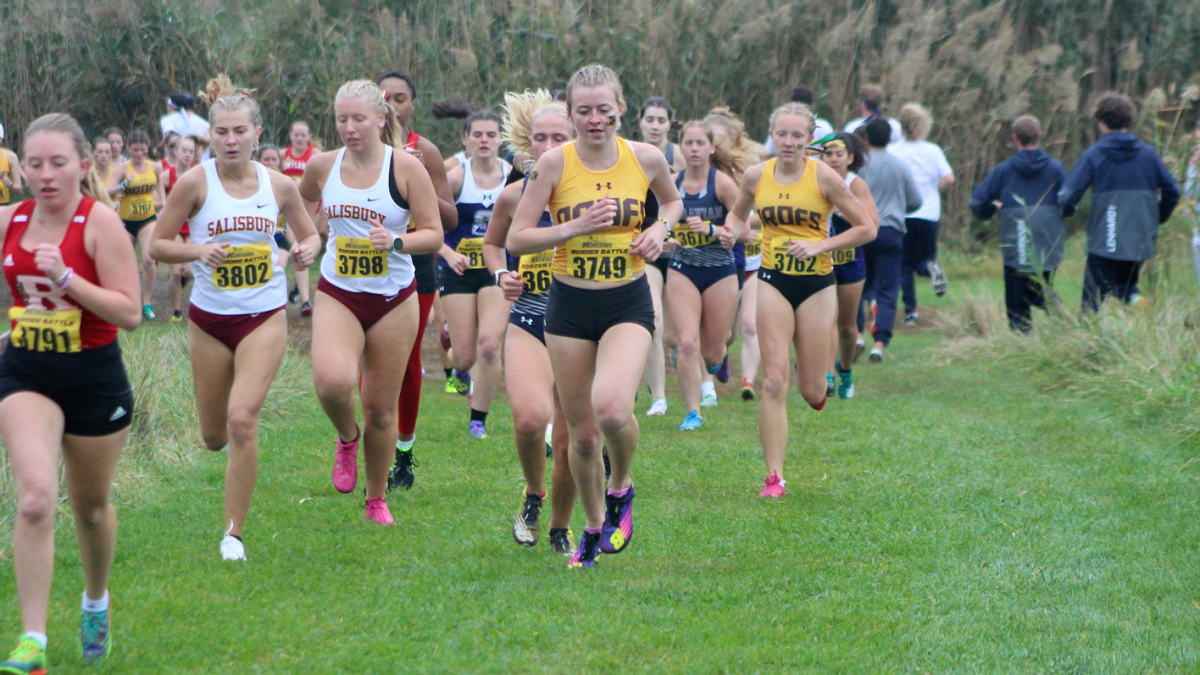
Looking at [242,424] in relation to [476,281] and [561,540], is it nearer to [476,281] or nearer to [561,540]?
[561,540]

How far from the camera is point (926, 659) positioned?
4.37 m

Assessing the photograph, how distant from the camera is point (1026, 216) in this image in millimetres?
11906

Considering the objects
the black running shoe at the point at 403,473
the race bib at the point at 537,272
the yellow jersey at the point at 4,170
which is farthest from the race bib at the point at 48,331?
the yellow jersey at the point at 4,170

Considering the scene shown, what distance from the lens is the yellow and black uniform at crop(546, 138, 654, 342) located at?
17.0ft

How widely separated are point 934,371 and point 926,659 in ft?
26.1

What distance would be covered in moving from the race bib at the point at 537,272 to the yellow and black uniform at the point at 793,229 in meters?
1.71

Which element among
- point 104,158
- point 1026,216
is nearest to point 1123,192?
point 1026,216

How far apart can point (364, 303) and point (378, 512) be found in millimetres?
1162

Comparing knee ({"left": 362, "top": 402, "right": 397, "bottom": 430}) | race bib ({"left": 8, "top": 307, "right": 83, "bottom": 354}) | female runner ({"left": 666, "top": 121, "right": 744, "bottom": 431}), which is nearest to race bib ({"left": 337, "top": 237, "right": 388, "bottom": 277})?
knee ({"left": 362, "top": 402, "right": 397, "bottom": 430})

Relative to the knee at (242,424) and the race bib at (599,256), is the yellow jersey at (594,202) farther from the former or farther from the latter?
the knee at (242,424)

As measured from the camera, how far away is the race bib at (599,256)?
5.17 m

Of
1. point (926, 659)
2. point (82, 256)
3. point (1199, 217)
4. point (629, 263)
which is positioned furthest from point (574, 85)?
point (1199, 217)

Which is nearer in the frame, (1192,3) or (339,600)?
(339,600)

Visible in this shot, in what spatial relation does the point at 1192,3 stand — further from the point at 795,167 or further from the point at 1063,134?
the point at 795,167
